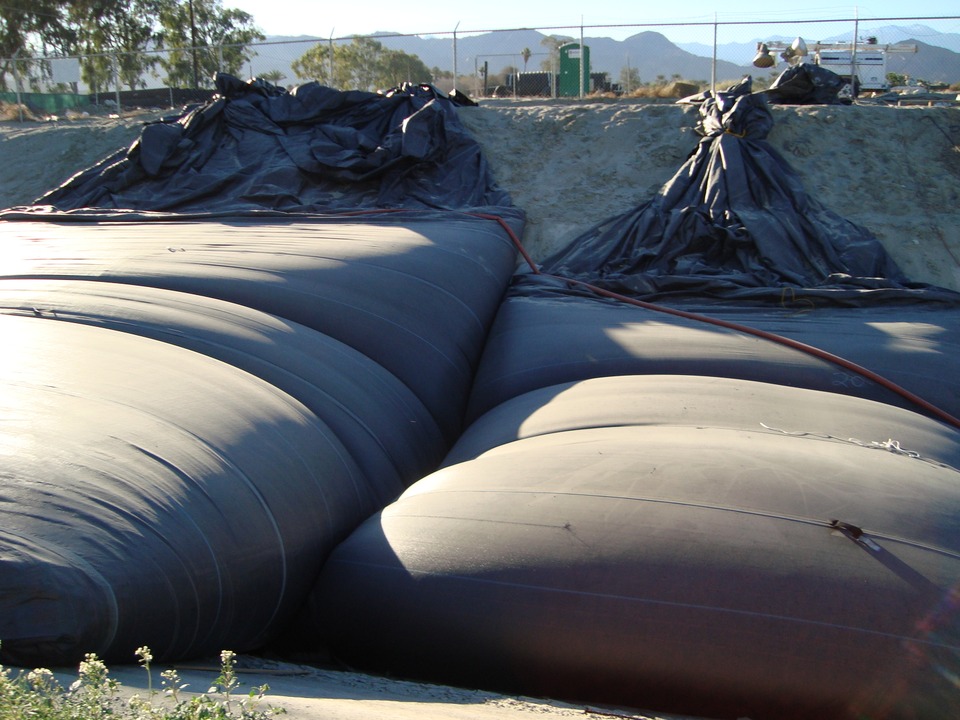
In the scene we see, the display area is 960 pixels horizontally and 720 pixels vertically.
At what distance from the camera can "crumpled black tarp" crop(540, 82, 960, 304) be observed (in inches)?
220

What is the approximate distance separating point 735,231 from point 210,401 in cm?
438

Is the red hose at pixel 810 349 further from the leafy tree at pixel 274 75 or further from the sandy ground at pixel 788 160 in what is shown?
the leafy tree at pixel 274 75

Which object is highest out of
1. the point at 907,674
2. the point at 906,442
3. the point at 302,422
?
the point at 302,422

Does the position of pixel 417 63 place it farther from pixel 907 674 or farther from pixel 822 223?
pixel 907 674

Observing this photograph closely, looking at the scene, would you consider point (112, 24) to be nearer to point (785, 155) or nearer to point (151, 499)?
point (785, 155)

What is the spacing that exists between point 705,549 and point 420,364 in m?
1.61

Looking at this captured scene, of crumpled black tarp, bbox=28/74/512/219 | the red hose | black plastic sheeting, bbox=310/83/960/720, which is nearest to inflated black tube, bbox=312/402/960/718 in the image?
black plastic sheeting, bbox=310/83/960/720

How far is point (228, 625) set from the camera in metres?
1.87

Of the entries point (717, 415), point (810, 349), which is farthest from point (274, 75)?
point (717, 415)

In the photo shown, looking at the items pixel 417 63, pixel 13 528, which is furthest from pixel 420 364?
pixel 417 63

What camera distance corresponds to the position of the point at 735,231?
571 centimetres

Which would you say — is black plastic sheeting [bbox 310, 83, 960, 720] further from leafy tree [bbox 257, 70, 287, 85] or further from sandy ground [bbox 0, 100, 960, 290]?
leafy tree [bbox 257, 70, 287, 85]

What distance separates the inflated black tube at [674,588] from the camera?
1.75 m

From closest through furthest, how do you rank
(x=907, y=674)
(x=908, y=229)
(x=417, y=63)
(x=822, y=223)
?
1. (x=907, y=674)
2. (x=822, y=223)
3. (x=908, y=229)
4. (x=417, y=63)
